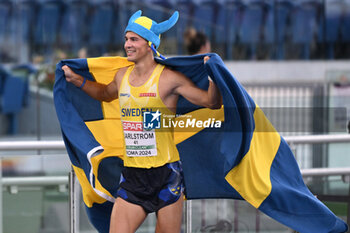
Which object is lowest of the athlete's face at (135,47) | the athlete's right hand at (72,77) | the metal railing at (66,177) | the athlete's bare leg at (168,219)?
the athlete's bare leg at (168,219)

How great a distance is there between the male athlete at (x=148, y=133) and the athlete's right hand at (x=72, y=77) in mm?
277

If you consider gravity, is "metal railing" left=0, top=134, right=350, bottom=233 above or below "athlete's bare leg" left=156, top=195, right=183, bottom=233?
above

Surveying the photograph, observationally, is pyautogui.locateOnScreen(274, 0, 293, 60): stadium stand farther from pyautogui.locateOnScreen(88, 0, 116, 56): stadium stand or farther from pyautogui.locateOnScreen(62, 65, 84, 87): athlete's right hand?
pyautogui.locateOnScreen(62, 65, 84, 87): athlete's right hand

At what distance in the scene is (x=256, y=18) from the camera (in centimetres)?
946

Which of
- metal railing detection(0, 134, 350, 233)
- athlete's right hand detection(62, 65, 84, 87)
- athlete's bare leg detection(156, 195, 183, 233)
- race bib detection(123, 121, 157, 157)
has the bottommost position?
athlete's bare leg detection(156, 195, 183, 233)

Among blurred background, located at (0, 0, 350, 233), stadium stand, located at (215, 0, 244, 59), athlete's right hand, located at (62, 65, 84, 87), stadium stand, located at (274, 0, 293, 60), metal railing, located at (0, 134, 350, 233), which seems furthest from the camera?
stadium stand, located at (274, 0, 293, 60)

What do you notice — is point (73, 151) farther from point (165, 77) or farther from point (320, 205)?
point (320, 205)

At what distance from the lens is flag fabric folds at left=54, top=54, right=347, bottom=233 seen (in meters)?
3.06

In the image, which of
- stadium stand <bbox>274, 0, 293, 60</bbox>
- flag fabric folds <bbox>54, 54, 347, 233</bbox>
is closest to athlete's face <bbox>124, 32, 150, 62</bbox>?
flag fabric folds <bbox>54, 54, 347, 233</bbox>

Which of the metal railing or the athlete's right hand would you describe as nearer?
the athlete's right hand

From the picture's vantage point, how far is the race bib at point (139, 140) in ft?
9.95

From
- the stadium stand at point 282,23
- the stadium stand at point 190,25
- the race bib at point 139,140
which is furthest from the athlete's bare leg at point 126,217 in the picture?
the stadium stand at point 282,23

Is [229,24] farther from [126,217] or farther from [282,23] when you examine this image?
[126,217]

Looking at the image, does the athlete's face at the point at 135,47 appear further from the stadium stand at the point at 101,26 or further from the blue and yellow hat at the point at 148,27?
the stadium stand at the point at 101,26
